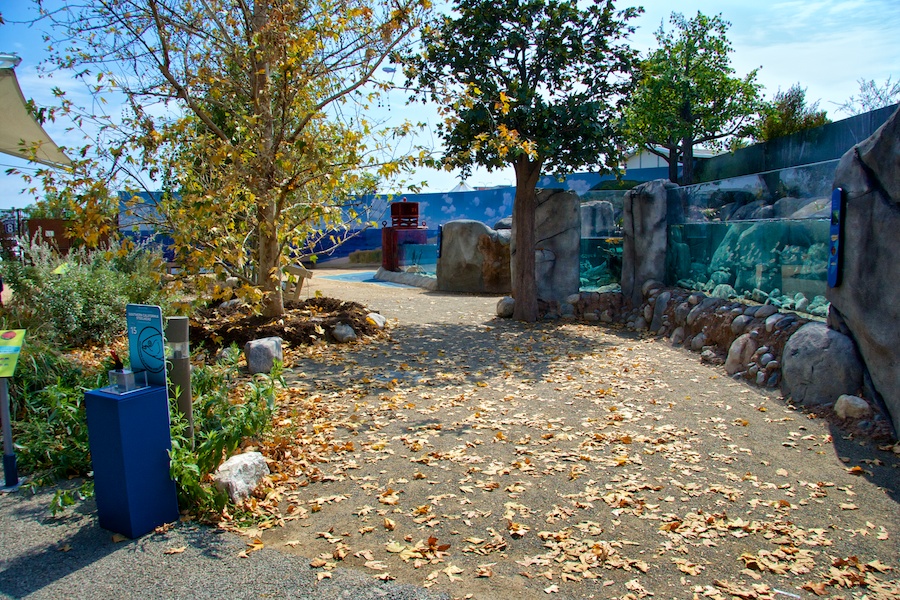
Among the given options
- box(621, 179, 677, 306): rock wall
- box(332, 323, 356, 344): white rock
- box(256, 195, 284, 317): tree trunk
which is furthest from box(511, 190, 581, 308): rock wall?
box(256, 195, 284, 317): tree trunk

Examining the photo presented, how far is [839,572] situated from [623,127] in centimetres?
814

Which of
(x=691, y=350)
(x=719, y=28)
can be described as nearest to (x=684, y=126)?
(x=719, y=28)

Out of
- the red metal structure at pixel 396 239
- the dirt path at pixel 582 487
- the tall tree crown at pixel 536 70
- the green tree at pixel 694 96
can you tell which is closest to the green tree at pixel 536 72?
the tall tree crown at pixel 536 70

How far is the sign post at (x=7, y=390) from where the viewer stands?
393 cm

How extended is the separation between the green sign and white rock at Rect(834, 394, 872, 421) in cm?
602

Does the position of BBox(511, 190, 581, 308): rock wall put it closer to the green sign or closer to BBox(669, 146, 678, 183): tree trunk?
the green sign

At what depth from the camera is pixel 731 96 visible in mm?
25250

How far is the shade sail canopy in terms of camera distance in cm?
793

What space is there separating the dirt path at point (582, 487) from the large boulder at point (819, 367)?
277 mm

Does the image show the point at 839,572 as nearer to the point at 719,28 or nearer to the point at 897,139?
the point at 897,139

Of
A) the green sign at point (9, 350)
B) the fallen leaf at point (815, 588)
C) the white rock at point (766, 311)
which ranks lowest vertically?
the fallen leaf at point (815, 588)

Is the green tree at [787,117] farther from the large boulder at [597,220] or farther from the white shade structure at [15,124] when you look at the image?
the white shade structure at [15,124]

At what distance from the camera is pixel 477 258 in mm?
15062

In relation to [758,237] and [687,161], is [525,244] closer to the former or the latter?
[758,237]
